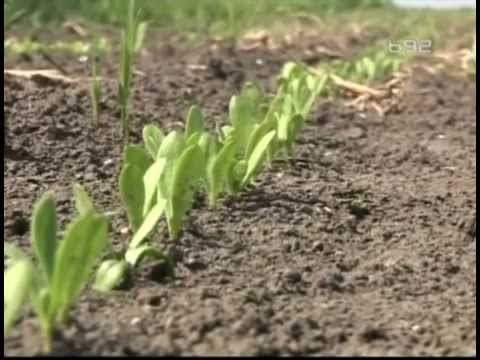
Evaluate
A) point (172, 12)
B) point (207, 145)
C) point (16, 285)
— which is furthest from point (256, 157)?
point (172, 12)

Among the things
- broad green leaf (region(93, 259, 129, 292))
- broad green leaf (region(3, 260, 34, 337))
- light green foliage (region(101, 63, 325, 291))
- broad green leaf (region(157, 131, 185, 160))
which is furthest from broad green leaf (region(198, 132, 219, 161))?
broad green leaf (region(3, 260, 34, 337))

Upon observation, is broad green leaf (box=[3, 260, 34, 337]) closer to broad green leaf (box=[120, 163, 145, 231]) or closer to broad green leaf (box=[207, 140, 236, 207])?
broad green leaf (box=[120, 163, 145, 231])

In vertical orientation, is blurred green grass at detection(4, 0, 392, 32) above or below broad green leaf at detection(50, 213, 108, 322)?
above

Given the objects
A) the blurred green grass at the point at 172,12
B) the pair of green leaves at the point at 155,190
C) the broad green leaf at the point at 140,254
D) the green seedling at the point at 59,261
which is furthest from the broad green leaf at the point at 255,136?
the blurred green grass at the point at 172,12

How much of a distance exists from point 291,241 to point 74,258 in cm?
62

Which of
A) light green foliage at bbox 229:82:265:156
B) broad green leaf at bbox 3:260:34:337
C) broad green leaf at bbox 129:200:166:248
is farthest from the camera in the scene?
light green foliage at bbox 229:82:265:156

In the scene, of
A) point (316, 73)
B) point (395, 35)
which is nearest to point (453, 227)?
point (316, 73)

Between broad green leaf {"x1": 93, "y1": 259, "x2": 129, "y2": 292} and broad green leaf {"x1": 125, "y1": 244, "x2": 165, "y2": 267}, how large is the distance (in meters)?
0.05

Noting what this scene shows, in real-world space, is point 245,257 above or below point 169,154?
below

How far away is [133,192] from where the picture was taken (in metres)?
1.68

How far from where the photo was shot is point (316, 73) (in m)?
4.26

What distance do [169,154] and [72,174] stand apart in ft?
1.58

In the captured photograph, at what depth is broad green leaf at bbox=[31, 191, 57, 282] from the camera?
1.35 metres

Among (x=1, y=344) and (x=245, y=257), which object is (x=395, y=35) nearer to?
(x=245, y=257)
